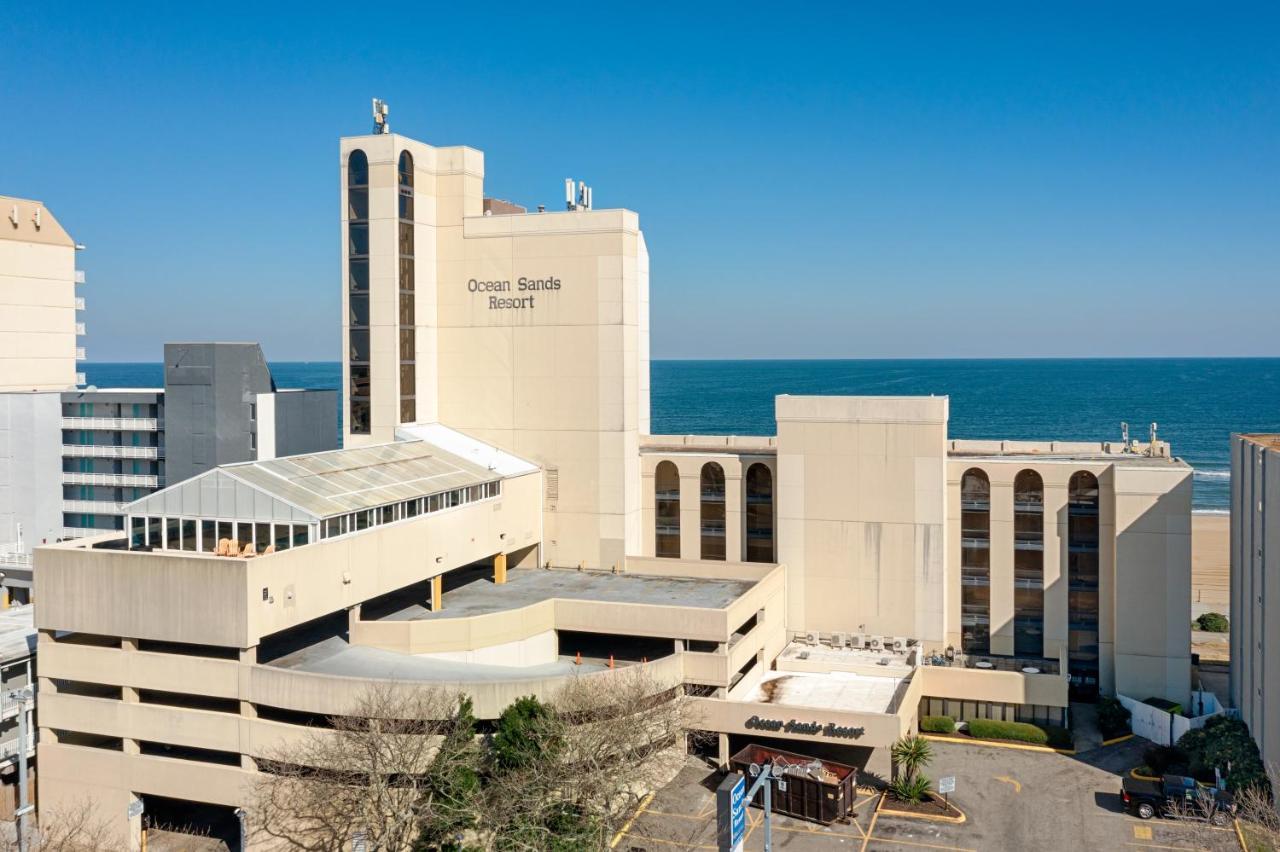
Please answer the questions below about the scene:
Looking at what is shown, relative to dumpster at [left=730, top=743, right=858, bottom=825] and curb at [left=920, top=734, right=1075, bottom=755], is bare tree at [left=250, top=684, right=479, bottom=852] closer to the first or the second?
dumpster at [left=730, top=743, right=858, bottom=825]

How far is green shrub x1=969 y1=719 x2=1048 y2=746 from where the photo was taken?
172ft

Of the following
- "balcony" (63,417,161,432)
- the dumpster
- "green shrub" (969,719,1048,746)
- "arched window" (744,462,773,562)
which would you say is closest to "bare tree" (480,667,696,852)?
the dumpster

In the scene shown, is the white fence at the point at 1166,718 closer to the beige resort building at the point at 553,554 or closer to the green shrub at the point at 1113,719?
the green shrub at the point at 1113,719

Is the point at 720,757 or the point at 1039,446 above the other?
the point at 1039,446

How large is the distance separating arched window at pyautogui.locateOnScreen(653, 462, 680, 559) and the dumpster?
814 inches

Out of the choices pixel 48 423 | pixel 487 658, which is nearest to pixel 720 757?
pixel 487 658

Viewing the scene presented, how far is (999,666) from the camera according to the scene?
57.2 meters

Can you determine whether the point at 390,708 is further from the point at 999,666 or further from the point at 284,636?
the point at 999,666

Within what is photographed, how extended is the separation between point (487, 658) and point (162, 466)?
1217 inches

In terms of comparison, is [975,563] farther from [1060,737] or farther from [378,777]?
[378,777]

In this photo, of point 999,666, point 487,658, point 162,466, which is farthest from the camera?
point 162,466

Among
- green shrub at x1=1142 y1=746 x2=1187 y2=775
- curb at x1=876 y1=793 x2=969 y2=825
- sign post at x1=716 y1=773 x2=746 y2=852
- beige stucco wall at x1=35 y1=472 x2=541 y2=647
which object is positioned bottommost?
curb at x1=876 y1=793 x2=969 y2=825

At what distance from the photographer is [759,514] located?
64125mm

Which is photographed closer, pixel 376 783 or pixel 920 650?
pixel 376 783
